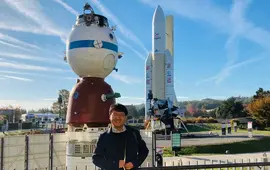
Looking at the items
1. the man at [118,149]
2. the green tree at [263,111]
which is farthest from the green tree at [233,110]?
the man at [118,149]

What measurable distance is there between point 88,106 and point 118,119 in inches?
280

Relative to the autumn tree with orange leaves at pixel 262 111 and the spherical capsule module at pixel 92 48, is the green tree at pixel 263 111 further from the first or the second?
the spherical capsule module at pixel 92 48

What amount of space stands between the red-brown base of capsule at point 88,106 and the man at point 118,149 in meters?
7.02

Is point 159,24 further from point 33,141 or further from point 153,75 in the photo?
point 33,141

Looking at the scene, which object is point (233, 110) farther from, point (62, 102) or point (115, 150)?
point (115, 150)

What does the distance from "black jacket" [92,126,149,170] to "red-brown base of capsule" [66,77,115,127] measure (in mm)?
7030

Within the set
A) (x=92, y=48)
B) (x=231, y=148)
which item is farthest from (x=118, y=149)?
(x=231, y=148)

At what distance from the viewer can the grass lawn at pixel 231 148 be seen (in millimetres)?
19984

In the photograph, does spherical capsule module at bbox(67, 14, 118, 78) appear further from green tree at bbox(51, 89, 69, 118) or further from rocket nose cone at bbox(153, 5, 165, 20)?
rocket nose cone at bbox(153, 5, 165, 20)

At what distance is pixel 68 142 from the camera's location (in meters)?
10.2

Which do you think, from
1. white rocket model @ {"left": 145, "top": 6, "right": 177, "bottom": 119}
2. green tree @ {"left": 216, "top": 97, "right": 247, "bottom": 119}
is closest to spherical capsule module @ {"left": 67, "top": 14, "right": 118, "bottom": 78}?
white rocket model @ {"left": 145, "top": 6, "right": 177, "bottom": 119}

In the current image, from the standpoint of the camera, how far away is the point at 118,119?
122 inches

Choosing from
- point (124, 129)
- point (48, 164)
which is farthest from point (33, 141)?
point (124, 129)

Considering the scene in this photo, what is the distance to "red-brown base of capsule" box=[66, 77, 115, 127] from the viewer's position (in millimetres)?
10039
